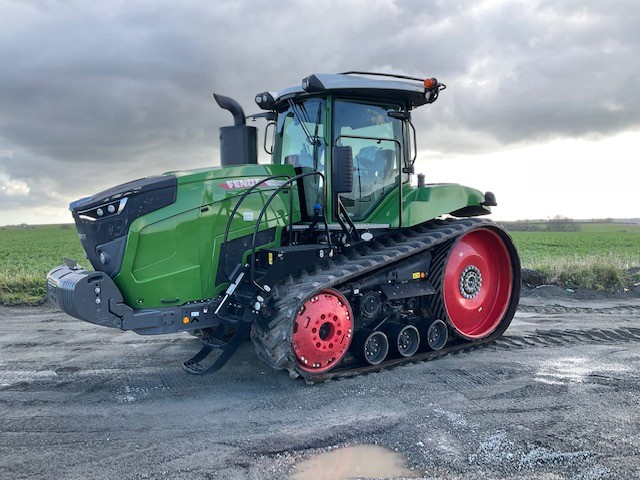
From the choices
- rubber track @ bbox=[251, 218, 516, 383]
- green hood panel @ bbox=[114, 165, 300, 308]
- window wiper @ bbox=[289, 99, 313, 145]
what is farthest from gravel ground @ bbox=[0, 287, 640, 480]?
window wiper @ bbox=[289, 99, 313, 145]

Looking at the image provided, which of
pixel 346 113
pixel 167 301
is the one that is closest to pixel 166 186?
pixel 167 301

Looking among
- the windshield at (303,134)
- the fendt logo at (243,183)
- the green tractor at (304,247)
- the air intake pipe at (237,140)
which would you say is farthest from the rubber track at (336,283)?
the air intake pipe at (237,140)

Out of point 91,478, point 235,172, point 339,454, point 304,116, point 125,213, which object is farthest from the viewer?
point 304,116

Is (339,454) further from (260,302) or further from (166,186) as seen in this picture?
(166,186)

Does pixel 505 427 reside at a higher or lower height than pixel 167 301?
lower

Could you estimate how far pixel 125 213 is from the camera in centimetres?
570

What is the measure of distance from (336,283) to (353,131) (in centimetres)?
192

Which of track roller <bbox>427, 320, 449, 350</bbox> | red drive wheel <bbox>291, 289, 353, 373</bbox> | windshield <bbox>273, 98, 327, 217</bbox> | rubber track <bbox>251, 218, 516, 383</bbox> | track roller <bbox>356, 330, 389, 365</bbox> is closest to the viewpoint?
rubber track <bbox>251, 218, 516, 383</bbox>

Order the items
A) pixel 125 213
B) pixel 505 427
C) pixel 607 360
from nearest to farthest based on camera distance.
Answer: pixel 505 427, pixel 125 213, pixel 607 360

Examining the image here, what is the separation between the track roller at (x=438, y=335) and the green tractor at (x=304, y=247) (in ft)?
0.06

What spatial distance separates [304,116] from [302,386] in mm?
3205

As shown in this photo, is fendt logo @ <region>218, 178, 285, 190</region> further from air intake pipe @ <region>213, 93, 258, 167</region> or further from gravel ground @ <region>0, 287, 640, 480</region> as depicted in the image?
gravel ground @ <region>0, 287, 640, 480</region>

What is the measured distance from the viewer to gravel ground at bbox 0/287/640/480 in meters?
4.30

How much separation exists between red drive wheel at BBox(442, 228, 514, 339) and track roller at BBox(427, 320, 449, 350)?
0.19m
